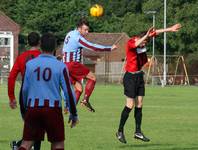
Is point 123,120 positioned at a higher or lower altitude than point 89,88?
lower

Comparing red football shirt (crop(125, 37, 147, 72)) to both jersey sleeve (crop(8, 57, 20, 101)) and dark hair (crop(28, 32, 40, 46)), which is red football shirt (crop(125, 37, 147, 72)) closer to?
dark hair (crop(28, 32, 40, 46))

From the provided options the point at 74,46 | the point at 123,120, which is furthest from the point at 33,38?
the point at 74,46

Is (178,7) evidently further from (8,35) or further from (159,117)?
(159,117)

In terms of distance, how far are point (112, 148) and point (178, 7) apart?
249 ft

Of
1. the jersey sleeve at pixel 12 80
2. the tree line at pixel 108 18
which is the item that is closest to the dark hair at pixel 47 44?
the jersey sleeve at pixel 12 80

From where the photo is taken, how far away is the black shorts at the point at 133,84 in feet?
49.9

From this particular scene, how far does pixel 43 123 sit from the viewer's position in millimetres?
9766

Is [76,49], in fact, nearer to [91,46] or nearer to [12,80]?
[91,46]

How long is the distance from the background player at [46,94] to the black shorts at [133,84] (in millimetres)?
5422

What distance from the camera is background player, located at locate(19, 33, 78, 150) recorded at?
31.7 ft

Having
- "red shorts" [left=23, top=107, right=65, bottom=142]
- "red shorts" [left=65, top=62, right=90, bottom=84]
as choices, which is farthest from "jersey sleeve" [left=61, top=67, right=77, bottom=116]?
"red shorts" [left=65, top=62, right=90, bottom=84]

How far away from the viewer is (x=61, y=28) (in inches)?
3740

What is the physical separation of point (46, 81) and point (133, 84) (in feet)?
18.8

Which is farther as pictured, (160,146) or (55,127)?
(160,146)
